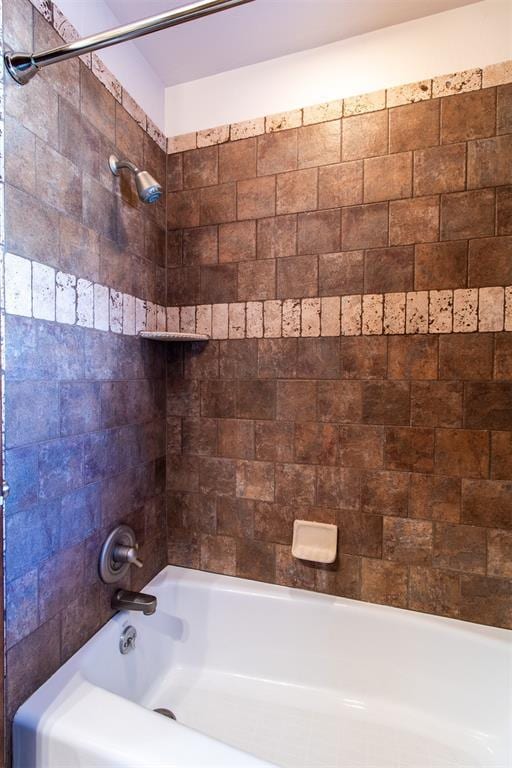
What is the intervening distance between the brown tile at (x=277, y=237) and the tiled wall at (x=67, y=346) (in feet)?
1.56

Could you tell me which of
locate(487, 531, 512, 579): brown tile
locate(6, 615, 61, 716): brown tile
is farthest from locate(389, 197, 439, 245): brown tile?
locate(6, 615, 61, 716): brown tile

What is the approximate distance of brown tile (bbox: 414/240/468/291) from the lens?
1.29 meters

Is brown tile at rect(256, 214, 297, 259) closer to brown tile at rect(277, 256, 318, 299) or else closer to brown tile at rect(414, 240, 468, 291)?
brown tile at rect(277, 256, 318, 299)

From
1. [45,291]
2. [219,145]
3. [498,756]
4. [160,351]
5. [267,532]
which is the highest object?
[219,145]

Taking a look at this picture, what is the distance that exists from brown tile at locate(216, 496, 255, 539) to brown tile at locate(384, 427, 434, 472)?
607 mm

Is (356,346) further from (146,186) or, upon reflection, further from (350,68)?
(350,68)

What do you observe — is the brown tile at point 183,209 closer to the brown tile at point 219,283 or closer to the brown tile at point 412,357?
the brown tile at point 219,283

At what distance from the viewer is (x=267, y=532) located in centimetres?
155

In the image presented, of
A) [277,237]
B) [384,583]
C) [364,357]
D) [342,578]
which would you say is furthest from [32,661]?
[277,237]

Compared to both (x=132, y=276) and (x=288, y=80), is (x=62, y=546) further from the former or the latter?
(x=288, y=80)

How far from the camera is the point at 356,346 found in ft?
4.62

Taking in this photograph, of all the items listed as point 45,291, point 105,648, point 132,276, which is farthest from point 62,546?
point 132,276

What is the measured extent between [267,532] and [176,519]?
434mm

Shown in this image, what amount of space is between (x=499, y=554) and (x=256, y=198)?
1.63 metres
